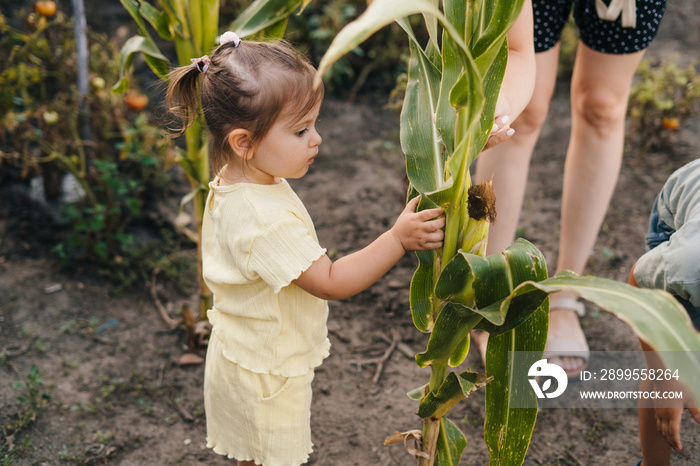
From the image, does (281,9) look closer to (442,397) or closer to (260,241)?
(260,241)

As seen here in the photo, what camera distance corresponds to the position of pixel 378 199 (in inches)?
115

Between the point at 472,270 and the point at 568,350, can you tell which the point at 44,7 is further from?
the point at 568,350

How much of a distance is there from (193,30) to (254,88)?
2.69 ft

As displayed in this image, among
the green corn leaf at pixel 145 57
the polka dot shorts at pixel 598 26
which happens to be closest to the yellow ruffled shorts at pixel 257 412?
the green corn leaf at pixel 145 57

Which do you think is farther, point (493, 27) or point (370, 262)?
point (370, 262)

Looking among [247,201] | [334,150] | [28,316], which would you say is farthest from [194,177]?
[334,150]

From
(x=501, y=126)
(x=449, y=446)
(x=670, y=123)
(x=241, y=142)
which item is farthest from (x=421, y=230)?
(x=670, y=123)

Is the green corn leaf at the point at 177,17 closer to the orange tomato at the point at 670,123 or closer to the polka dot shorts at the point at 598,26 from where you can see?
the polka dot shorts at the point at 598,26

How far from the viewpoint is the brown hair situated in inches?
44.4

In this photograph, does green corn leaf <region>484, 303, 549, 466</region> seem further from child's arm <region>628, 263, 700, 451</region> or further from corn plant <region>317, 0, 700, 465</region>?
child's arm <region>628, 263, 700, 451</region>

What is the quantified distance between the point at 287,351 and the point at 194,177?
836 mm

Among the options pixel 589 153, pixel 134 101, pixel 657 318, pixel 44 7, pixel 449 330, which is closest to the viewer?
pixel 657 318

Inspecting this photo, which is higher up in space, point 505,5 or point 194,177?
point 505,5

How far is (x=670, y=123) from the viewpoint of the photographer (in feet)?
10.0
